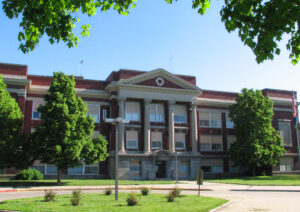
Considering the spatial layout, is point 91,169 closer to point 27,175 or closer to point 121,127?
point 121,127

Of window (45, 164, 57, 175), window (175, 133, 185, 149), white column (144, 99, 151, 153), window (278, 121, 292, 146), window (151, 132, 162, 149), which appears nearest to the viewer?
window (45, 164, 57, 175)

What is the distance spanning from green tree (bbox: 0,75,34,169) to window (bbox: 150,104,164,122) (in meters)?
17.3

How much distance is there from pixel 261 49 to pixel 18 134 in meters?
28.4

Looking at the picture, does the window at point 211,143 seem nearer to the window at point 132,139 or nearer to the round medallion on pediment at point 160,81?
the round medallion on pediment at point 160,81

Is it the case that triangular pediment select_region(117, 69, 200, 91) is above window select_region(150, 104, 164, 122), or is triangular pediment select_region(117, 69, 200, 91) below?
above

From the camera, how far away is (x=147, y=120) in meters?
41.8

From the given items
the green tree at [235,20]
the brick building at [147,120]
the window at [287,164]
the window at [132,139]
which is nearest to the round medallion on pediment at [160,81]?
the brick building at [147,120]

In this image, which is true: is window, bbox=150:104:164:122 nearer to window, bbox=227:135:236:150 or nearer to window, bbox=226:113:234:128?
window, bbox=226:113:234:128

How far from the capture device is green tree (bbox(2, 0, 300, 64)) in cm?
665

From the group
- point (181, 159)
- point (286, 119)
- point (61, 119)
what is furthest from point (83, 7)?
point (286, 119)

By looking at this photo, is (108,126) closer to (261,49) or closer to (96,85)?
(96,85)

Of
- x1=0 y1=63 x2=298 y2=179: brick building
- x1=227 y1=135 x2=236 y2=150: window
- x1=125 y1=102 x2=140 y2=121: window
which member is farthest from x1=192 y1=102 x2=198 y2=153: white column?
x1=125 y1=102 x2=140 y2=121: window

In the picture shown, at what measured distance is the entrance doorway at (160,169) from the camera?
138 ft

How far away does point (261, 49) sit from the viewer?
22.6ft
